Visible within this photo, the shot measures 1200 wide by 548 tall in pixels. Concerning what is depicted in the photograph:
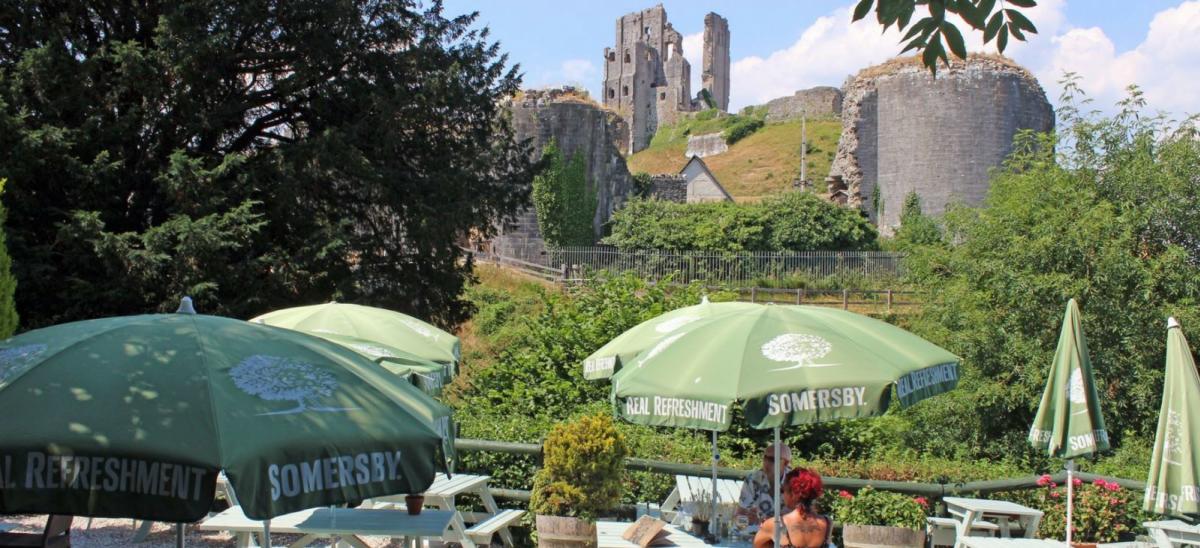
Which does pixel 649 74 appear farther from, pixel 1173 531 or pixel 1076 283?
pixel 1173 531

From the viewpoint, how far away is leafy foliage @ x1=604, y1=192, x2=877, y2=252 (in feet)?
111

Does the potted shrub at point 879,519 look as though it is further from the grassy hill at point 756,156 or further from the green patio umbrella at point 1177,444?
the grassy hill at point 756,156

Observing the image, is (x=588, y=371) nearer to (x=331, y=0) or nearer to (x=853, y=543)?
(x=853, y=543)

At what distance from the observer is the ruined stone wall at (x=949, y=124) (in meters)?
36.2

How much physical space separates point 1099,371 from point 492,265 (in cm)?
2077

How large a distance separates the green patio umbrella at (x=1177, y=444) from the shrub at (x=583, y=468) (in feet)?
11.6

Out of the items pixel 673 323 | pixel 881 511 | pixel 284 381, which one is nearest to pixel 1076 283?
pixel 881 511

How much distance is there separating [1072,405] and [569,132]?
3078 centimetres

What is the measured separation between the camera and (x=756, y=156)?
66312 mm

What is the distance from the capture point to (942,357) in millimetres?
6066

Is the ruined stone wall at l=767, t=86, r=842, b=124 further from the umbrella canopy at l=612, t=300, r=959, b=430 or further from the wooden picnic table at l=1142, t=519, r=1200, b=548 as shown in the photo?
the umbrella canopy at l=612, t=300, r=959, b=430

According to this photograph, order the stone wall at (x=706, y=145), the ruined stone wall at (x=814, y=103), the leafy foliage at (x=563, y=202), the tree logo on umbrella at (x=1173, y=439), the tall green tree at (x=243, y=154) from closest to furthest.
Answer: the tree logo on umbrella at (x=1173, y=439) < the tall green tree at (x=243, y=154) < the leafy foliage at (x=563, y=202) < the ruined stone wall at (x=814, y=103) < the stone wall at (x=706, y=145)

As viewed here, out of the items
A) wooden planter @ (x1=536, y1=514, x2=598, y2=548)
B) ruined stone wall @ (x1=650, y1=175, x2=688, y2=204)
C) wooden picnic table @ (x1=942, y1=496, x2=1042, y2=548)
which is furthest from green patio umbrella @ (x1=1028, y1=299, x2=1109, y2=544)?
Answer: ruined stone wall @ (x1=650, y1=175, x2=688, y2=204)

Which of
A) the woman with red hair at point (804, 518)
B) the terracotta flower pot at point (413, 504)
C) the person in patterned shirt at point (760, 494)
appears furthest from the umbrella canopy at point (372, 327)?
the woman with red hair at point (804, 518)
